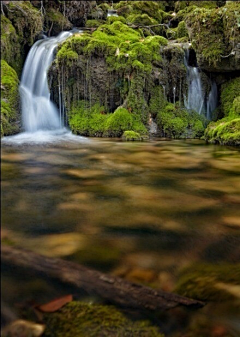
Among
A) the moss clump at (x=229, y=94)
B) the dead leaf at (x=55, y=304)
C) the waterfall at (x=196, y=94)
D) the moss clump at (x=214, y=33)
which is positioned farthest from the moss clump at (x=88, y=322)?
the waterfall at (x=196, y=94)

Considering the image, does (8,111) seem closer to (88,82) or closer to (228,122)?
(228,122)

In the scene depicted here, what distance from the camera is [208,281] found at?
1966mm

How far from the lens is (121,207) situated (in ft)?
6.83

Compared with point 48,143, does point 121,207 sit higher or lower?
lower

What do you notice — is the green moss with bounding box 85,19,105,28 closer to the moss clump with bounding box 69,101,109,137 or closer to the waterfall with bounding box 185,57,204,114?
the waterfall with bounding box 185,57,204,114

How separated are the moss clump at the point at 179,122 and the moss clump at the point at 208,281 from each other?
895 centimetres

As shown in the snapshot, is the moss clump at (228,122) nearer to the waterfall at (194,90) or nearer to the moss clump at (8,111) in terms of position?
the waterfall at (194,90)

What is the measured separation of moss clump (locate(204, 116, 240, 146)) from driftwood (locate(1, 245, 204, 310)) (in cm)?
828

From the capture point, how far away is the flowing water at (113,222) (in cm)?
88

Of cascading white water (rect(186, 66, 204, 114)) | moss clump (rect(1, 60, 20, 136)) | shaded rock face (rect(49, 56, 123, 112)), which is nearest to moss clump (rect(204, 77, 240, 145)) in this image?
cascading white water (rect(186, 66, 204, 114))

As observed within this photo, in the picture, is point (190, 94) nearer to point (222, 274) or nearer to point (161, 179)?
point (161, 179)

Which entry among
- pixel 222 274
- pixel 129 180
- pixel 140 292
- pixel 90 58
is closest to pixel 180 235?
pixel 222 274

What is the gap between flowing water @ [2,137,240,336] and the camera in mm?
882

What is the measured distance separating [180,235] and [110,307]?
1.27 metres
